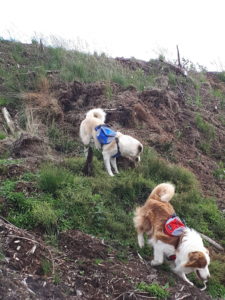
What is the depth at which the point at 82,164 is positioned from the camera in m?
8.04

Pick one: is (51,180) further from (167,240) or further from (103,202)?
(167,240)

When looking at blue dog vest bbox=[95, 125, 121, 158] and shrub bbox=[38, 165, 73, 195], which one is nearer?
shrub bbox=[38, 165, 73, 195]

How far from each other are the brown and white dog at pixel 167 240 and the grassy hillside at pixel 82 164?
327 mm

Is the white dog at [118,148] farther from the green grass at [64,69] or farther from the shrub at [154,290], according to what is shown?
the shrub at [154,290]

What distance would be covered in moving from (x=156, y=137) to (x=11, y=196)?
4804mm

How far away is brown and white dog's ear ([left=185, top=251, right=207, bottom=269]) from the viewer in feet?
17.3

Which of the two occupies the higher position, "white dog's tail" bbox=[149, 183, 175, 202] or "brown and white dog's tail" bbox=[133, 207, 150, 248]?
"white dog's tail" bbox=[149, 183, 175, 202]

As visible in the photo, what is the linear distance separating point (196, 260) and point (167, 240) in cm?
53

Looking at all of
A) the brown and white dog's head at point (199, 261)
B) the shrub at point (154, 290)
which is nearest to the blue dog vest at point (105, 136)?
the brown and white dog's head at point (199, 261)

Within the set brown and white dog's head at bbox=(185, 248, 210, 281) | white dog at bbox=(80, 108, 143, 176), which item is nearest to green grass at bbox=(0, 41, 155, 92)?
white dog at bbox=(80, 108, 143, 176)

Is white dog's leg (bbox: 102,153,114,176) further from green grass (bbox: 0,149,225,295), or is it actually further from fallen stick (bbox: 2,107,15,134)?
fallen stick (bbox: 2,107,15,134)

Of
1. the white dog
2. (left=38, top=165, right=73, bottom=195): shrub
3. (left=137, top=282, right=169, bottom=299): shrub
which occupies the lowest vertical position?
(left=137, top=282, right=169, bottom=299): shrub

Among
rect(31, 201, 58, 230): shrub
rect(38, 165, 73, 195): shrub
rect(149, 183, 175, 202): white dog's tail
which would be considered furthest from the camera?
rect(38, 165, 73, 195): shrub

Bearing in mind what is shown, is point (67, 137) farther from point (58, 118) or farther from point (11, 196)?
point (11, 196)
